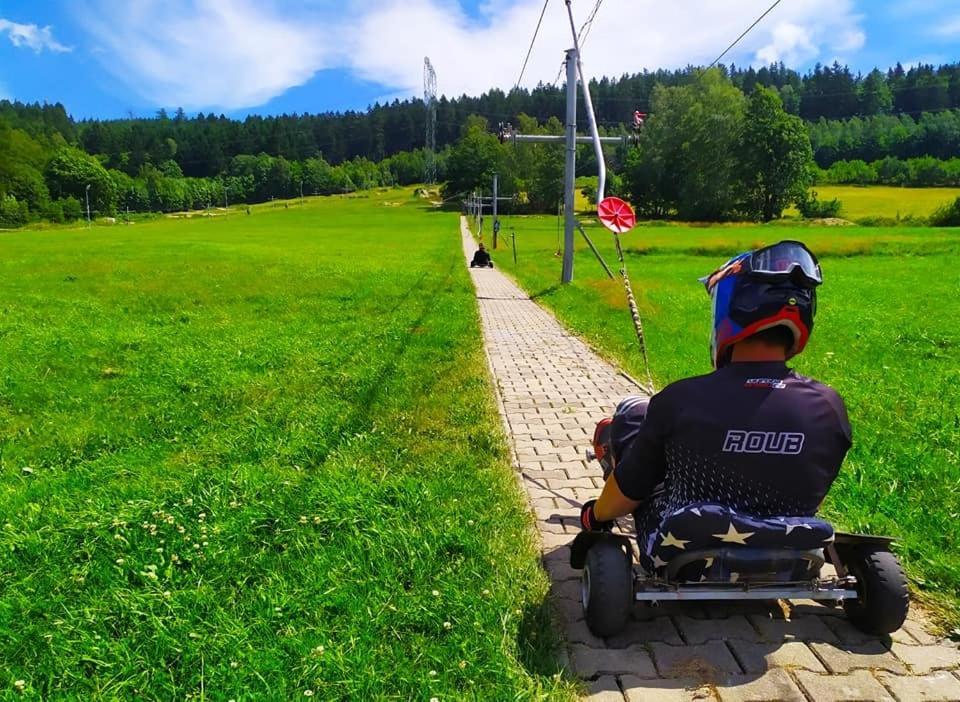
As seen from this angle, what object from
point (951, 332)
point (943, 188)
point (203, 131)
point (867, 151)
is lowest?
point (951, 332)

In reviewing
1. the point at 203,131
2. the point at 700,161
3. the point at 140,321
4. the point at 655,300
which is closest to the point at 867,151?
the point at 700,161

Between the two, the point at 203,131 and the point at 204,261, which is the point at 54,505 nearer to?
the point at 204,261

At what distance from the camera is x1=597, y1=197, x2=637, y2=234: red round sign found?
8.18 metres

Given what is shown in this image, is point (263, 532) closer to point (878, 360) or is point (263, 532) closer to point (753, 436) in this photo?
point (753, 436)

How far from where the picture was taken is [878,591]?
A: 2.79m

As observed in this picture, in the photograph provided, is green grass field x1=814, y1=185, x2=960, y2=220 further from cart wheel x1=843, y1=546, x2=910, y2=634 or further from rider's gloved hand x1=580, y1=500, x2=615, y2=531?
rider's gloved hand x1=580, y1=500, x2=615, y2=531

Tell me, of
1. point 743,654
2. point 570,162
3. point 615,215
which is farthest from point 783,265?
point 570,162

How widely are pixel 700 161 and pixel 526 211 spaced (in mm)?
32268

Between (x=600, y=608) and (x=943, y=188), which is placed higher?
(x=943, y=188)

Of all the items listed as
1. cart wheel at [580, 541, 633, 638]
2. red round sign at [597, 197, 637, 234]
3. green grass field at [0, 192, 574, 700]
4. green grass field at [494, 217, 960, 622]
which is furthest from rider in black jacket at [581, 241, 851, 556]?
red round sign at [597, 197, 637, 234]

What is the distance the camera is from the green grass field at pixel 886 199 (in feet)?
223

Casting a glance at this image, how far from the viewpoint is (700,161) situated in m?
74.1

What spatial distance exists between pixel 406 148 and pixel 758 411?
627 ft

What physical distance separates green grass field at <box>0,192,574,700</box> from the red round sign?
103 inches
